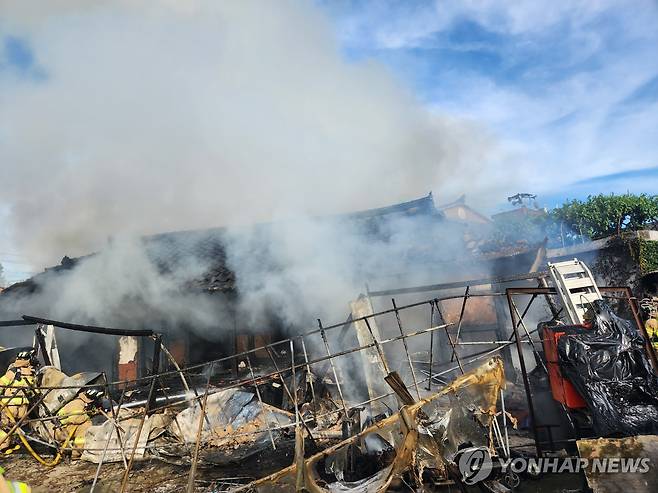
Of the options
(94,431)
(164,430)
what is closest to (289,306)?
(164,430)

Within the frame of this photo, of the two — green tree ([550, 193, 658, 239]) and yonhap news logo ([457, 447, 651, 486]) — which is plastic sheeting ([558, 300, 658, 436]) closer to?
yonhap news logo ([457, 447, 651, 486])

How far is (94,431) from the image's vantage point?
23.1ft

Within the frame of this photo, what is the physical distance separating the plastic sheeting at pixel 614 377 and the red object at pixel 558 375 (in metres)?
0.19

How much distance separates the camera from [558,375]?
5258mm

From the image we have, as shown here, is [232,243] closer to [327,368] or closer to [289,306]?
[289,306]

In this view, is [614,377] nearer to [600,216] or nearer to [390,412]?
[390,412]

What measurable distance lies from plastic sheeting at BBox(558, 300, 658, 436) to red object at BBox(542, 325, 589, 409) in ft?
0.61

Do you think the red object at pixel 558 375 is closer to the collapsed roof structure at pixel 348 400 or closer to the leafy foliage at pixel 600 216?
the collapsed roof structure at pixel 348 400

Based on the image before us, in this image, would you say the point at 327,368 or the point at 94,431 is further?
the point at 327,368

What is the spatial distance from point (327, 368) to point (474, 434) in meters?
4.50

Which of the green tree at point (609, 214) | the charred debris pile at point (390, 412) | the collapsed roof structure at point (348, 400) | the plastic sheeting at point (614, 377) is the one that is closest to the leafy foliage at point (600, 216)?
the green tree at point (609, 214)

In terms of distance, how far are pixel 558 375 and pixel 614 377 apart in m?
0.67

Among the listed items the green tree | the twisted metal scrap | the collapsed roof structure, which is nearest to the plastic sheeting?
the collapsed roof structure

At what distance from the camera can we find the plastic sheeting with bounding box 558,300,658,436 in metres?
4.54
